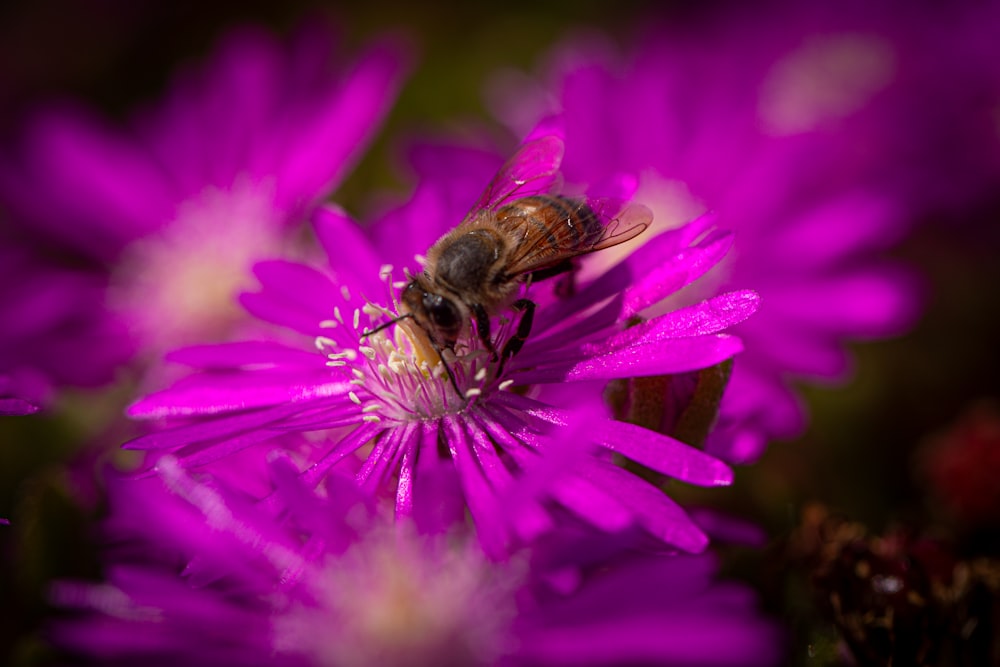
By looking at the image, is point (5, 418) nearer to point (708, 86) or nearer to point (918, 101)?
point (708, 86)

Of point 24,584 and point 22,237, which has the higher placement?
point 22,237

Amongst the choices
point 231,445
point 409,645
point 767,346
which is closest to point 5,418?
point 231,445

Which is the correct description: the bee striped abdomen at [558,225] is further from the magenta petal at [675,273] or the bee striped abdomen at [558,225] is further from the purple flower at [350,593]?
the purple flower at [350,593]

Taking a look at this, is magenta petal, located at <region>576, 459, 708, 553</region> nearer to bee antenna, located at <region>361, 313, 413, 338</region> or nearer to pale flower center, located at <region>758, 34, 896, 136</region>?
bee antenna, located at <region>361, 313, 413, 338</region>

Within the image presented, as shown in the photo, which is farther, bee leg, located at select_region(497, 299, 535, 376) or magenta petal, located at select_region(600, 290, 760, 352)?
bee leg, located at select_region(497, 299, 535, 376)

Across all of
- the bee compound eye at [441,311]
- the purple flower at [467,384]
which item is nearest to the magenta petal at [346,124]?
the purple flower at [467,384]

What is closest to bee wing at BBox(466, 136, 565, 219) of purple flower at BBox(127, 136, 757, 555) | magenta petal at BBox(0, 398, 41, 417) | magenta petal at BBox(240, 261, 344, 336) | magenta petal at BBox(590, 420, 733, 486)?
purple flower at BBox(127, 136, 757, 555)
